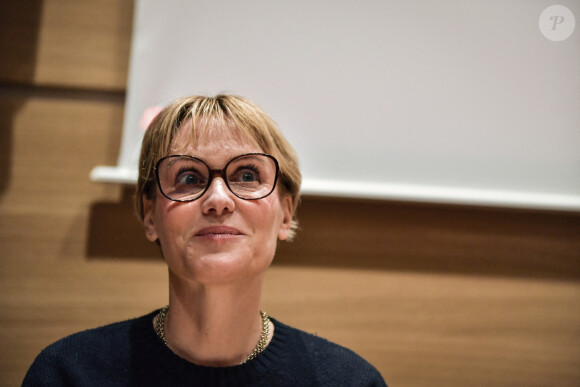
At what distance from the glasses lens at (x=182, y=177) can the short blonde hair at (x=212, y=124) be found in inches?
1.3

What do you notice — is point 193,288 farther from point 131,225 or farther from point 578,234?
point 578,234

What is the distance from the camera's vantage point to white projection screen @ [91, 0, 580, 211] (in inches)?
36.2

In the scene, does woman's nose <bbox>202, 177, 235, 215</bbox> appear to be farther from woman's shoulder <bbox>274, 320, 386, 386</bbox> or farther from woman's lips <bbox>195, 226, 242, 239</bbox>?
woman's shoulder <bbox>274, 320, 386, 386</bbox>

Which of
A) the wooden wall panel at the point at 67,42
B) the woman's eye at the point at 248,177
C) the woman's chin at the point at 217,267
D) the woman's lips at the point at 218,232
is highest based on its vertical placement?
the wooden wall panel at the point at 67,42

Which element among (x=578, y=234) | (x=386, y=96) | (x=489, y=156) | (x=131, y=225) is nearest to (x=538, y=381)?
(x=578, y=234)

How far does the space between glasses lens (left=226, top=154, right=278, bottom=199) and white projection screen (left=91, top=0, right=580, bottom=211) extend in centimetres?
24

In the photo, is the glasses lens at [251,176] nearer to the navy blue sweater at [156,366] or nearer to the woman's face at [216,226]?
the woman's face at [216,226]

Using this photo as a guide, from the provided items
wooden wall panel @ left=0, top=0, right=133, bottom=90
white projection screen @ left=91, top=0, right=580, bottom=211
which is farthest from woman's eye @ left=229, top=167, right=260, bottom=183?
wooden wall panel @ left=0, top=0, right=133, bottom=90

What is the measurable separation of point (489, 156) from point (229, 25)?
1.97 ft

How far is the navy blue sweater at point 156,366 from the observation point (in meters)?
0.66

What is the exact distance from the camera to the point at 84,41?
0.98 m

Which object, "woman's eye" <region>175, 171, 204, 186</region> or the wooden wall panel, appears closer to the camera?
"woman's eye" <region>175, 171, 204, 186</region>

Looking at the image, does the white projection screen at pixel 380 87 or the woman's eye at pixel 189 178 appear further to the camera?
the white projection screen at pixel 380 87

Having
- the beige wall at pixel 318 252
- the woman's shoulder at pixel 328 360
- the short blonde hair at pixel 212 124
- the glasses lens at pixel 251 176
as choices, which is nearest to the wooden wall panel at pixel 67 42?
the beige wall at pixel 318 252
